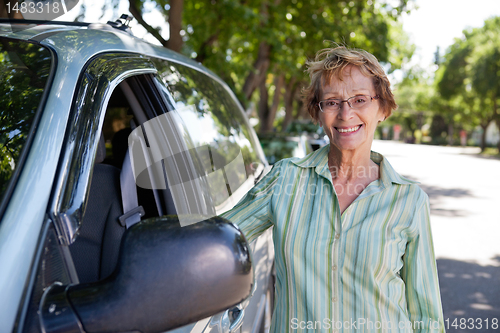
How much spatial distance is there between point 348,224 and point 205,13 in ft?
28.4

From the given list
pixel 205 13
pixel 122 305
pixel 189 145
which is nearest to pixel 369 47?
pixel 205 13

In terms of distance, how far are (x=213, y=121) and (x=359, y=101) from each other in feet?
4.06

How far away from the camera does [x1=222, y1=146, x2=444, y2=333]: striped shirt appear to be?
1642 mm

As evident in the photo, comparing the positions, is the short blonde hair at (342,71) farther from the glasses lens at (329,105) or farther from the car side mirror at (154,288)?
the car side mirror at (154,288)

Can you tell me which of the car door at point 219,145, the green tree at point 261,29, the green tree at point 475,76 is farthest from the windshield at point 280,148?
the green tree at point 475,76

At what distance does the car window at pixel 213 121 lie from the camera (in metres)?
2.26

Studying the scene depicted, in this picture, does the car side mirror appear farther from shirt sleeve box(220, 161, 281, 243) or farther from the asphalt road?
the asphalt road

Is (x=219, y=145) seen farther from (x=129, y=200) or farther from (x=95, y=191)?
(x=95, y=191)

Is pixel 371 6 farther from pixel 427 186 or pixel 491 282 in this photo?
pixel 491 282

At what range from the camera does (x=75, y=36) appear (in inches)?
60.0

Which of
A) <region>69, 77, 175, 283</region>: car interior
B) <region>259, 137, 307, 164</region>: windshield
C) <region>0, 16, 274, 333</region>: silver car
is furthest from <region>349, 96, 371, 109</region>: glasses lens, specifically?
<region>259, 137, 307, 164</region>: windshield

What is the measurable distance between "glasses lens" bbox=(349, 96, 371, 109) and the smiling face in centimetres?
1

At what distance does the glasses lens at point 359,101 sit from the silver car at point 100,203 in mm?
730

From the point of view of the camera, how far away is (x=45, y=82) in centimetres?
127
